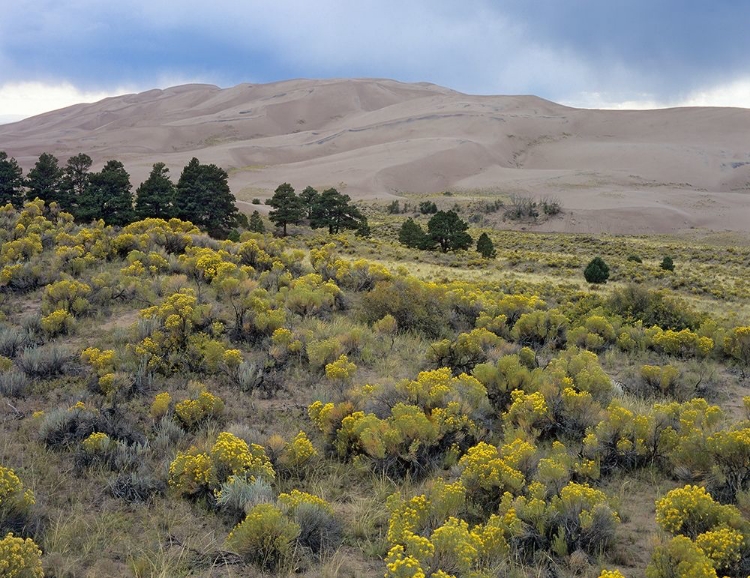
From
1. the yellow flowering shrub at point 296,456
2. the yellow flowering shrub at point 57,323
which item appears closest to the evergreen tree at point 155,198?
the yellow flowering shrub at point 57,323

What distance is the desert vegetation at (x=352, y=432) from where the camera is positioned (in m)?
3.86

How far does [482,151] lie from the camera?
11212cm

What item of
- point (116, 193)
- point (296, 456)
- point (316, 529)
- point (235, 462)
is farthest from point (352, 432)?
point (116, 193)

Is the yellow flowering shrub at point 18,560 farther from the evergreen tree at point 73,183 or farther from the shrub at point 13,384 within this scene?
the evergreen tree at point 73,183

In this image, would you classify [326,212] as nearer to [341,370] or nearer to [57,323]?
[57,323]

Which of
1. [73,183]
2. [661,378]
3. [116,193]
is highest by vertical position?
[73,183]

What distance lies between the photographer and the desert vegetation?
3.86 m

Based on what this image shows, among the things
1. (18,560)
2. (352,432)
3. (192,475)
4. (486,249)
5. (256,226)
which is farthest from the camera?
(256,226)

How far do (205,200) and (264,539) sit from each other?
27127 millimetres

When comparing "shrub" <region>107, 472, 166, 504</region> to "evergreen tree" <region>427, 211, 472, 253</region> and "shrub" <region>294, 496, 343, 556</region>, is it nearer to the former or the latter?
"shrub" <region>294, 496, 343, 556</region>

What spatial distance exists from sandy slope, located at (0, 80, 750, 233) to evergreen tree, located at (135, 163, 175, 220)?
3933 cm

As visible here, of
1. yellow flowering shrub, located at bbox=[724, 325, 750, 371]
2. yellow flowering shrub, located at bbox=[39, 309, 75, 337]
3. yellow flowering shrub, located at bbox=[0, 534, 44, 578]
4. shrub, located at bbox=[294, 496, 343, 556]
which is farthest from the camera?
yellow flowering shrub, located at bbox=[724, 325, 750, 371]

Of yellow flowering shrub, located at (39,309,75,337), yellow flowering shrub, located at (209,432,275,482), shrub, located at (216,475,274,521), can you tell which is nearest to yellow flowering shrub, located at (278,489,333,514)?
shrub, located at (216,475,274,521)

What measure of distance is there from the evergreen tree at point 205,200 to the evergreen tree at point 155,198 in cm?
43
